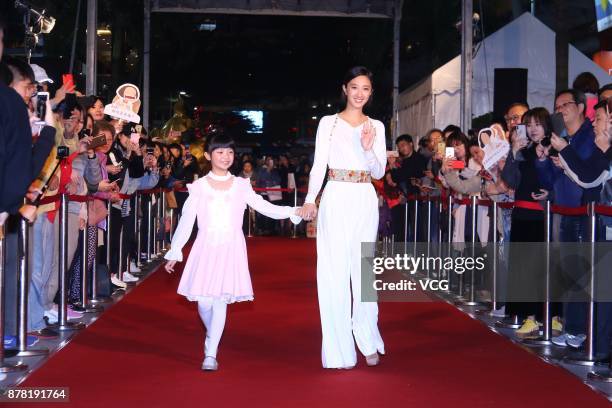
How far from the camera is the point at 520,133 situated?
839cm

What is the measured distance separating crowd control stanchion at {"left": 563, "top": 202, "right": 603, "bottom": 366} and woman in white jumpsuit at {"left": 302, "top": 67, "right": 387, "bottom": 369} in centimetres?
145

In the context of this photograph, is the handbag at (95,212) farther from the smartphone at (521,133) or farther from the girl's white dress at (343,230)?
the smartphone at (521,133)

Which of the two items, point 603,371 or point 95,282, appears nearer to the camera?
point 603,371

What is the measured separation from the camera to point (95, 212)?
31.2ft

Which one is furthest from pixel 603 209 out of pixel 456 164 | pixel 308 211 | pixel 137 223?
pixel 137 223

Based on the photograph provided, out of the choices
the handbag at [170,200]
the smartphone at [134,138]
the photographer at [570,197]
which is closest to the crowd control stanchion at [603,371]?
the photographer at [570,197]

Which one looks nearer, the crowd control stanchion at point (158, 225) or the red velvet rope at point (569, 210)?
the red velvet rope at point (569, 210)

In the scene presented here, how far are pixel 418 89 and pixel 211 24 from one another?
2391cm

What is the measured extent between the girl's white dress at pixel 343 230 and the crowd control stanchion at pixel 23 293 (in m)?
1.98

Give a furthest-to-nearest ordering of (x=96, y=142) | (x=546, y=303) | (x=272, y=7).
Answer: (x=272, y=7) → (x=96, y=142) → (x=546, y=303)

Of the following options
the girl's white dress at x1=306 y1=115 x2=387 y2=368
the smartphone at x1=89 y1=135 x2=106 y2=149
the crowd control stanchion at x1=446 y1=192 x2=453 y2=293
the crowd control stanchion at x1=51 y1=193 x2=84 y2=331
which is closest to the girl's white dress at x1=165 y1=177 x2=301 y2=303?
the girl's white dress at x1=306 y1=115 x2=387 y2=368

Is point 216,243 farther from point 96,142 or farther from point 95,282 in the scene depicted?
point 95,282

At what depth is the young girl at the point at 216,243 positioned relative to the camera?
21.7 feet

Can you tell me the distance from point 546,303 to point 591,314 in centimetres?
100
